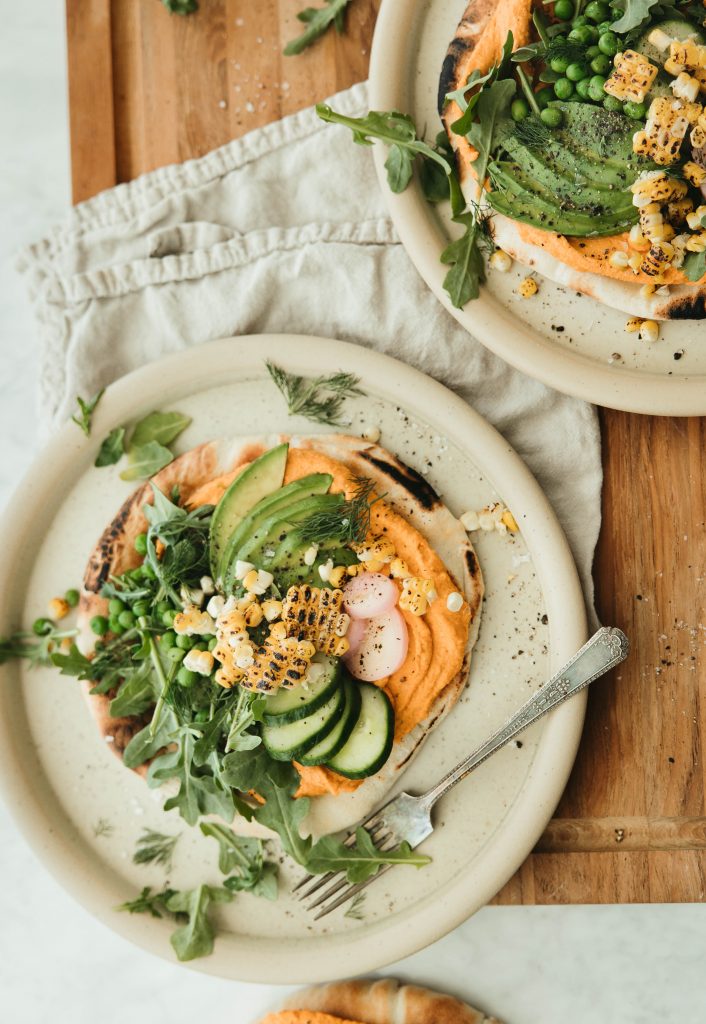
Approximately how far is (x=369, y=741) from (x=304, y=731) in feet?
0.70

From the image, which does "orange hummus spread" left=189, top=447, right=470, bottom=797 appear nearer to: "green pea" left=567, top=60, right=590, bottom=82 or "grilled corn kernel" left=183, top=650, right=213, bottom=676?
"grilled corn kernel" left=183, top=650, right=213, bottom=676

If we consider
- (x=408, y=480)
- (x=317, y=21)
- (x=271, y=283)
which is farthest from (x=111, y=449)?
(x=317, y=21)

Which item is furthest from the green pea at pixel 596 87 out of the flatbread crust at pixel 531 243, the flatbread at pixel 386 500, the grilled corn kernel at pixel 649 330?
the flatbread at pixel 386 500

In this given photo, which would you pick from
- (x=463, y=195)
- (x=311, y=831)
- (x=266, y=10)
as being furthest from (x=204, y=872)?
(x=266, y=10)

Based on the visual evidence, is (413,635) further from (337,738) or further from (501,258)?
(501,258)

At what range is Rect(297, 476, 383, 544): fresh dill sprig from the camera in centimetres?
286

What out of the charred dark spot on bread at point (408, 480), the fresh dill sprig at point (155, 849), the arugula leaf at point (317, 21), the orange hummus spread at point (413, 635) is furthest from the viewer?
the arugula leaf at point (317, 21)

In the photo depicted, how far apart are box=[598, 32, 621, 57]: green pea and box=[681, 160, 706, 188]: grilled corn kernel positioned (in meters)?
0.41

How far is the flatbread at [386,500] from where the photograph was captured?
9.66 ft

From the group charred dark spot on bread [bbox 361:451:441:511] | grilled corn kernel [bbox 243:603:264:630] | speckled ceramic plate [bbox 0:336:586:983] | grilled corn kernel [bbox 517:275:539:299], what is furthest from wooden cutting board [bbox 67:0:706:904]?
grilled corn kernel [bbox 243:603:264:630]

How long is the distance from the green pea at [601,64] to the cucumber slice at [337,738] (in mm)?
2007

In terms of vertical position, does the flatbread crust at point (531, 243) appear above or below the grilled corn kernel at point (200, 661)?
above

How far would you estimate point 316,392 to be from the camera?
3072 millimetres

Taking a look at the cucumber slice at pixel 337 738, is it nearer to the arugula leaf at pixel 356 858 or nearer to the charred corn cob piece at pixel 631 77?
→ the arugula leaf at pixel 356 858
